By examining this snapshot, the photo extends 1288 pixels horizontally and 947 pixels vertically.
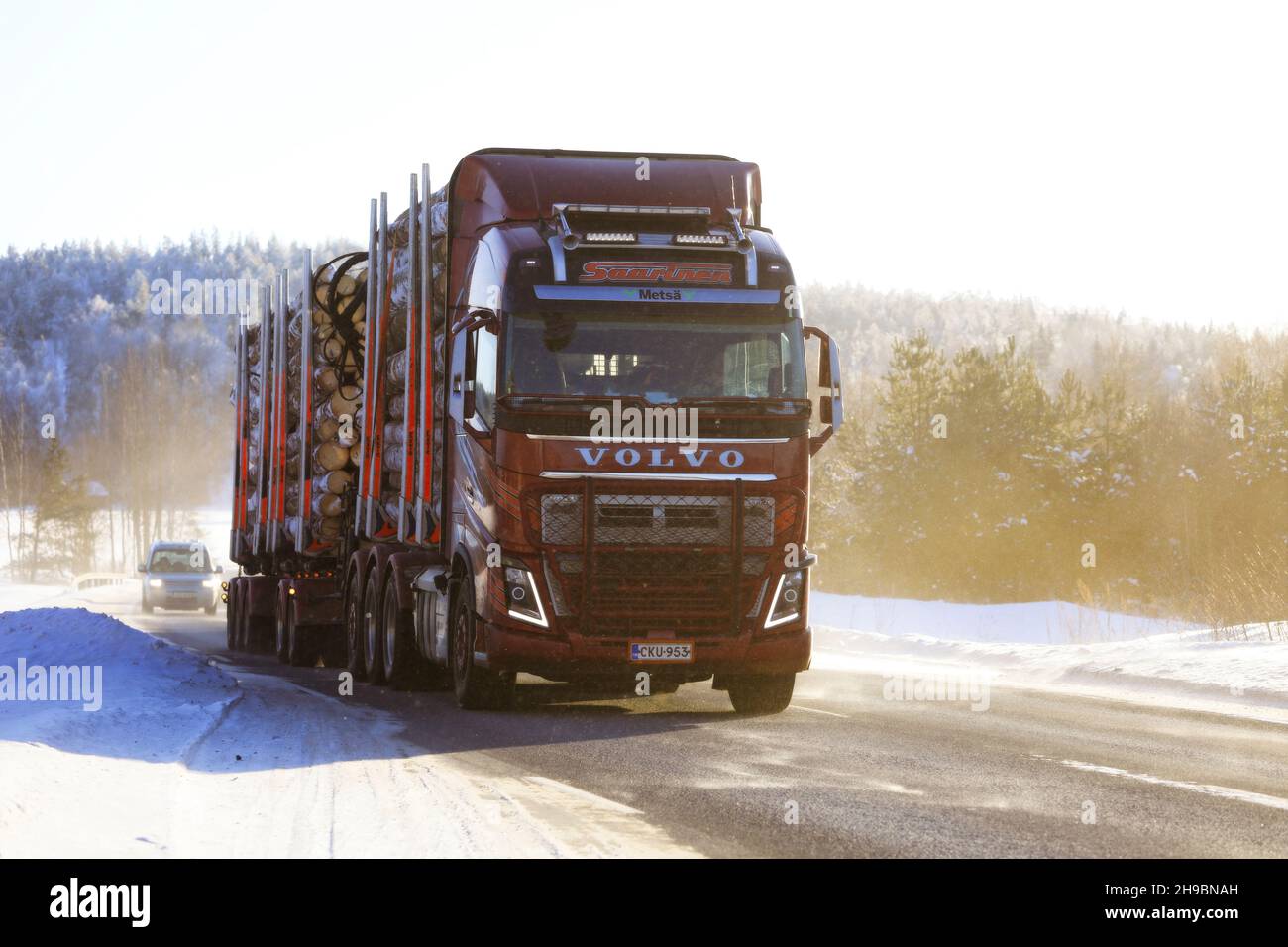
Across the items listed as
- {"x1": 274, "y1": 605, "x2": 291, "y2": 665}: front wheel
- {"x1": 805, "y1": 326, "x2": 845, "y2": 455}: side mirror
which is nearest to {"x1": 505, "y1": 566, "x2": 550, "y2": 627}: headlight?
{"x1": 805, "y1": 326, "x2": 845, "y2": 455}: side mirror

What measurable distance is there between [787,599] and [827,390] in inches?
68.6

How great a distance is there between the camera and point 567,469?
12.5 meters

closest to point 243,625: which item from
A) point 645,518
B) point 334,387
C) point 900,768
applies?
point 334,387

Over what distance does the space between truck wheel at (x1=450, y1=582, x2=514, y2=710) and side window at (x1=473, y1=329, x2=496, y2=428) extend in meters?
1.53

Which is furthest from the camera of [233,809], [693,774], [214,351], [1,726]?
[214,351]

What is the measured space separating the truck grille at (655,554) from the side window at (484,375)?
0.87 m

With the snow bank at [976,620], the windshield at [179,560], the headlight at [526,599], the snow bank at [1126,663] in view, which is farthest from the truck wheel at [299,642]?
the windshield at [179,560]

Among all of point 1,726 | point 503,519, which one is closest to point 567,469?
point 503,519

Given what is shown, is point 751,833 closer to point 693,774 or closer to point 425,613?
point 693,774

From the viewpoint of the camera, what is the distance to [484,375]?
13.1 m

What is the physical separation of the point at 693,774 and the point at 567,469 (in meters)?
3.35

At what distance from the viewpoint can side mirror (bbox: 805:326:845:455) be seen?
13.0 meters
